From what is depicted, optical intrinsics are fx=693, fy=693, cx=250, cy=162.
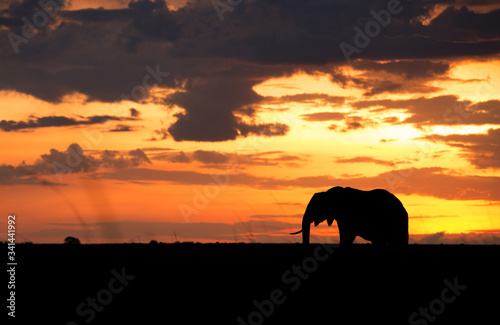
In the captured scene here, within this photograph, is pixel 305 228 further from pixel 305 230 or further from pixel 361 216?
pixel 361 216

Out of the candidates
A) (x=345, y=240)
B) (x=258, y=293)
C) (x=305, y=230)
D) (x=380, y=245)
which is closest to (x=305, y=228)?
(x=305, y=230)

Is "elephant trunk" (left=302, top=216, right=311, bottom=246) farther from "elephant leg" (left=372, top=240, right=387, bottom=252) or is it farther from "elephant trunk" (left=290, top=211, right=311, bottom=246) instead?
"elephant leg" (left=372, top=240, right=387, bottom=252)

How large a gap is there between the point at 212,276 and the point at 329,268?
194 inches

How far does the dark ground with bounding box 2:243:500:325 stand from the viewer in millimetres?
15656

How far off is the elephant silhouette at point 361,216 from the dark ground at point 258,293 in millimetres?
3012

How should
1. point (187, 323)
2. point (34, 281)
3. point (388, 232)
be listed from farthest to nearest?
point (388, 232) < point (34, 281) < point (187, 323)

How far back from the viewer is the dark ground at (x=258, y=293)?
1566cm

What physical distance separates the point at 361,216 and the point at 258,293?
41.9 feet

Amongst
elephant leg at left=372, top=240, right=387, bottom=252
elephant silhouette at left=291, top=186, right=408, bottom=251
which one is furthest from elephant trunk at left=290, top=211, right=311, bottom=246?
elephant leg at left=372, top=240, right=387, bottom=252

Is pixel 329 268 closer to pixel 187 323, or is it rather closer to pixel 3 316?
pixel 187 323

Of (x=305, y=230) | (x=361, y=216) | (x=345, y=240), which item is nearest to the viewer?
(x=345, y=240)

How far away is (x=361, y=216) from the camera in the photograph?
1193 inches

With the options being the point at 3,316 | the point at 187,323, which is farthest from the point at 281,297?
the point at 3,316

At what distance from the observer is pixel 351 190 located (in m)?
31.2
